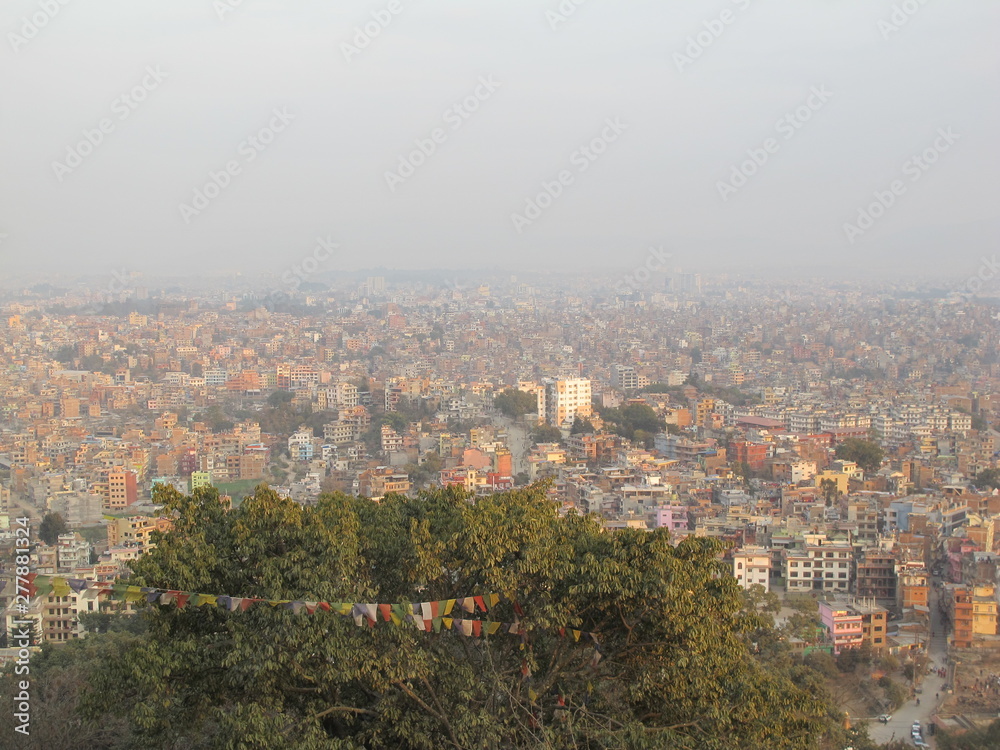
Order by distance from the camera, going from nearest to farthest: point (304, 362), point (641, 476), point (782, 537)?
point (782, 537) < point (641, 476) < point (304, 362)

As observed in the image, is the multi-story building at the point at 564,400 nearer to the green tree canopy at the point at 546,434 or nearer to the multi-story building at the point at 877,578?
the green tree canopy at the point at 546,434

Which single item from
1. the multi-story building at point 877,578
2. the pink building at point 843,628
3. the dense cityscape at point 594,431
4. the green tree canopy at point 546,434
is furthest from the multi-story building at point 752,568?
the green tree canopy at point 546,434

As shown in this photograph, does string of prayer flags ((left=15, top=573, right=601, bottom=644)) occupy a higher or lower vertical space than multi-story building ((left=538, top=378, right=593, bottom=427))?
higher

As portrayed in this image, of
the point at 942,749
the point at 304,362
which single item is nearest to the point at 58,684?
the point at 942,749

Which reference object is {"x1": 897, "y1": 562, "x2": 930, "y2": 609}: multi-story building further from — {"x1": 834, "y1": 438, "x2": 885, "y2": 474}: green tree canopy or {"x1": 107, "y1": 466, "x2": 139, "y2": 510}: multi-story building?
{"x1": 107, "y1": 466, "x2": 139, "y2": 510}: multi-story building

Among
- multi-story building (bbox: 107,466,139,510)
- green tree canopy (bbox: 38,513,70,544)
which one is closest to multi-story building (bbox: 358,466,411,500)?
multi-story building (bbox: 107,466,139,510)

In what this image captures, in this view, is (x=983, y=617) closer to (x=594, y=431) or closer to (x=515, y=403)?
(x=594, y=431)

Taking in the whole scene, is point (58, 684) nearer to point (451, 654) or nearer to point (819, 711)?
point (451, 654)
